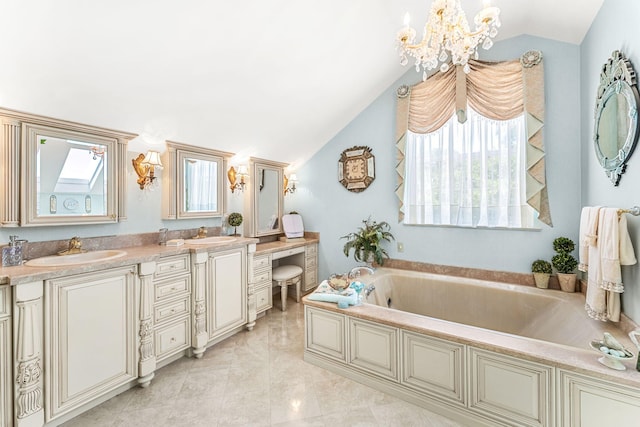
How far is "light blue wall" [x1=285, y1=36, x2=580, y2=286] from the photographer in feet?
8.23

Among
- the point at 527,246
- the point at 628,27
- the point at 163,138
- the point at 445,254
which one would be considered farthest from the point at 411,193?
the point at 163,138

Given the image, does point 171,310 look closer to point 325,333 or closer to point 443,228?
point 325,333

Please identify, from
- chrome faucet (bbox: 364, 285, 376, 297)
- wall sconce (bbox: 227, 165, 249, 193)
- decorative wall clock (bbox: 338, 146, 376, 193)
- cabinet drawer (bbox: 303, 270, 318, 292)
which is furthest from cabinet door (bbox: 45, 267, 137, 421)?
decorative wall clock (bbox: 338, 146, 376, 193)

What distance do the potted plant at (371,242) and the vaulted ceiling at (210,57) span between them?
1.55 m

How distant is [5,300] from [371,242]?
9.68 feet

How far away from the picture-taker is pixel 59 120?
6.45ft

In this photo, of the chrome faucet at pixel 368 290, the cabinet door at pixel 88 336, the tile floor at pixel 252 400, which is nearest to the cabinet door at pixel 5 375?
the cabinet door at pixel 88 336

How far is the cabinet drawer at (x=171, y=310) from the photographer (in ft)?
7.14

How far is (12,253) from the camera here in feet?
5.57

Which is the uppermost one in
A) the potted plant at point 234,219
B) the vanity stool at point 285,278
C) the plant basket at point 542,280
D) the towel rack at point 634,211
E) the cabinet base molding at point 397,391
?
the towel rack at point 634,211

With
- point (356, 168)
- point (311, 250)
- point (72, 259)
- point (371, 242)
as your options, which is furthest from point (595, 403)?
point (72, 259)

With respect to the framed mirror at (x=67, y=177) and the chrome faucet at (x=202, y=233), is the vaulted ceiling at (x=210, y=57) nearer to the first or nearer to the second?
the framed mirror at (x=67, y=177)

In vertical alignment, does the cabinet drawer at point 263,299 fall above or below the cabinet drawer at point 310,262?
below

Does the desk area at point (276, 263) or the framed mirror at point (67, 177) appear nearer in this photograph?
the framed mirror at point (67, 177)
